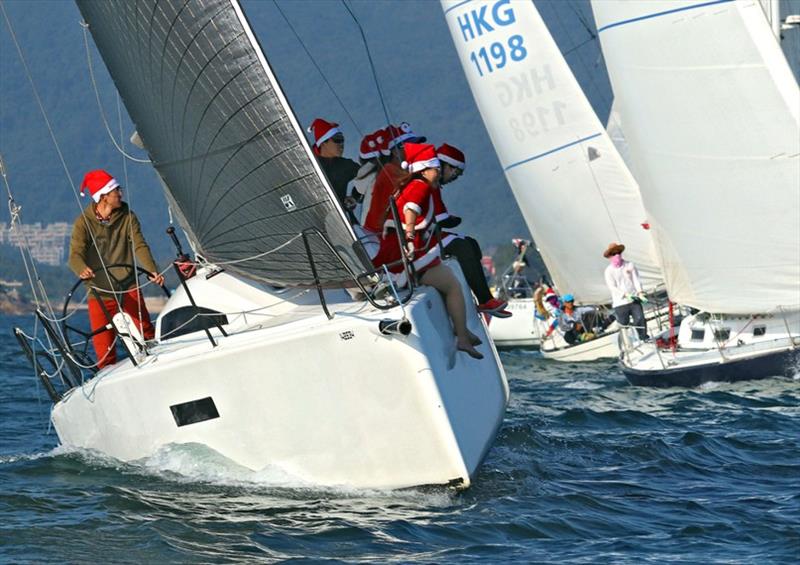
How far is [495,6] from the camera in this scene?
19797mm

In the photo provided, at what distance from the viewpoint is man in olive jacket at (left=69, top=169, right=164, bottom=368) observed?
883 cm

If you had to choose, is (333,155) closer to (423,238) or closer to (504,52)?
(423,238)

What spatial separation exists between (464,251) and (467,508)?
80.4 inches

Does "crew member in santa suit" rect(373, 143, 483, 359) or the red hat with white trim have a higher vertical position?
the red hat with white trim

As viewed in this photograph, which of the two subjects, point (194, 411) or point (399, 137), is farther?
point (399, 137)

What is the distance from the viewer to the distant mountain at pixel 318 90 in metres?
153

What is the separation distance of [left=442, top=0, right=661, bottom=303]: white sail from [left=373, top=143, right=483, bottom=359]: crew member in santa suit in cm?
1209

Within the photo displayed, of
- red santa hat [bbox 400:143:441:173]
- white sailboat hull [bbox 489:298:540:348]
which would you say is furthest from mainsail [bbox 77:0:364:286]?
white sailboat hull [bbox 489:298:540:348]

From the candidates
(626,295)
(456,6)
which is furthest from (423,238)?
(456,6)

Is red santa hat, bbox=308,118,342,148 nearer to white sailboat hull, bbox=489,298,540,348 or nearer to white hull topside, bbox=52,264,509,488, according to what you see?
white hull topside, bbox=52,264,509,488

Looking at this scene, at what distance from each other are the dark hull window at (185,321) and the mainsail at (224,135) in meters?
0.43

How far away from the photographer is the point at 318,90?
6929 inches

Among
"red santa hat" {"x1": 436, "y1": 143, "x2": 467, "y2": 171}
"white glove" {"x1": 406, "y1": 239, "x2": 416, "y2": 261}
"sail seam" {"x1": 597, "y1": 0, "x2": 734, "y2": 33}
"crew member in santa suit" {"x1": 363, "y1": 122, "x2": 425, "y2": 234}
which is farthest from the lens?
"sail seam" {"x1": 597, "y1": 0, "x2": 734, "y2": 33}

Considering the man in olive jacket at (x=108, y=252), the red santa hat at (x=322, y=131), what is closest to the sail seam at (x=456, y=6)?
the red santa hat at (x=322, y=131)
